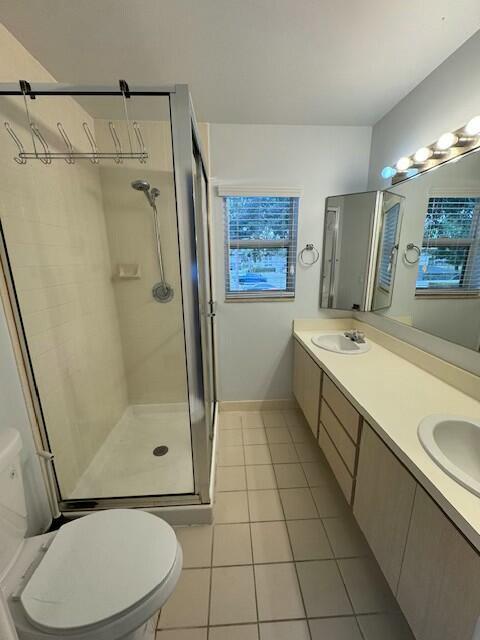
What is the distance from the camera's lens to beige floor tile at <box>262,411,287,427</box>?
231 centimetres

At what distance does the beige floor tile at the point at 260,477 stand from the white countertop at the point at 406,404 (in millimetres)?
855

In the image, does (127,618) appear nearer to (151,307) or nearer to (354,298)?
(151,307)

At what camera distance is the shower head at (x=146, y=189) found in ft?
6.24

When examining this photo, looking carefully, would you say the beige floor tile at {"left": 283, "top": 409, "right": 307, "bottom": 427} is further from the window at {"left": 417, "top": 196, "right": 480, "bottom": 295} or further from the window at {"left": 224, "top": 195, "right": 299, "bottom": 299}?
the window at {"left": 417, "top": 196, "right": 480, "bottom": 295}

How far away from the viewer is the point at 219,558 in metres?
1.28

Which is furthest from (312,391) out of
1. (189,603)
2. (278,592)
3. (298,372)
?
(189,603)

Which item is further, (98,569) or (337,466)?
(337,466)

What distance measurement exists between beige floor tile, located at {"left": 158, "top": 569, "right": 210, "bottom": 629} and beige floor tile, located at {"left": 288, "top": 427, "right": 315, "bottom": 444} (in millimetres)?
1111

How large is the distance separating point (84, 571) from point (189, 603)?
559 mm

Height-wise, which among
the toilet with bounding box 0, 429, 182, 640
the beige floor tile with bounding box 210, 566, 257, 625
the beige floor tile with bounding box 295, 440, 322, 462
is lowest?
the beige floor tile with bounding box 295, 440, 322, 462

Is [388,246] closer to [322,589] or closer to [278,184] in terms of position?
[278,184]

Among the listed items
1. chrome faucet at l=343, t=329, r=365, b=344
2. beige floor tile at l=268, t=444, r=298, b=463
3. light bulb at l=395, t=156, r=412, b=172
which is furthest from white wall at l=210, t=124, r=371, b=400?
beige floor tile at l=268, t=444, r=298, b=463

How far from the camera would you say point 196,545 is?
4.40 ft

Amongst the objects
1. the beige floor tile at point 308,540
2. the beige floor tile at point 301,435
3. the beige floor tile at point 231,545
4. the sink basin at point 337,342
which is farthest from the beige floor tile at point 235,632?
the sink basin at point 337,342
